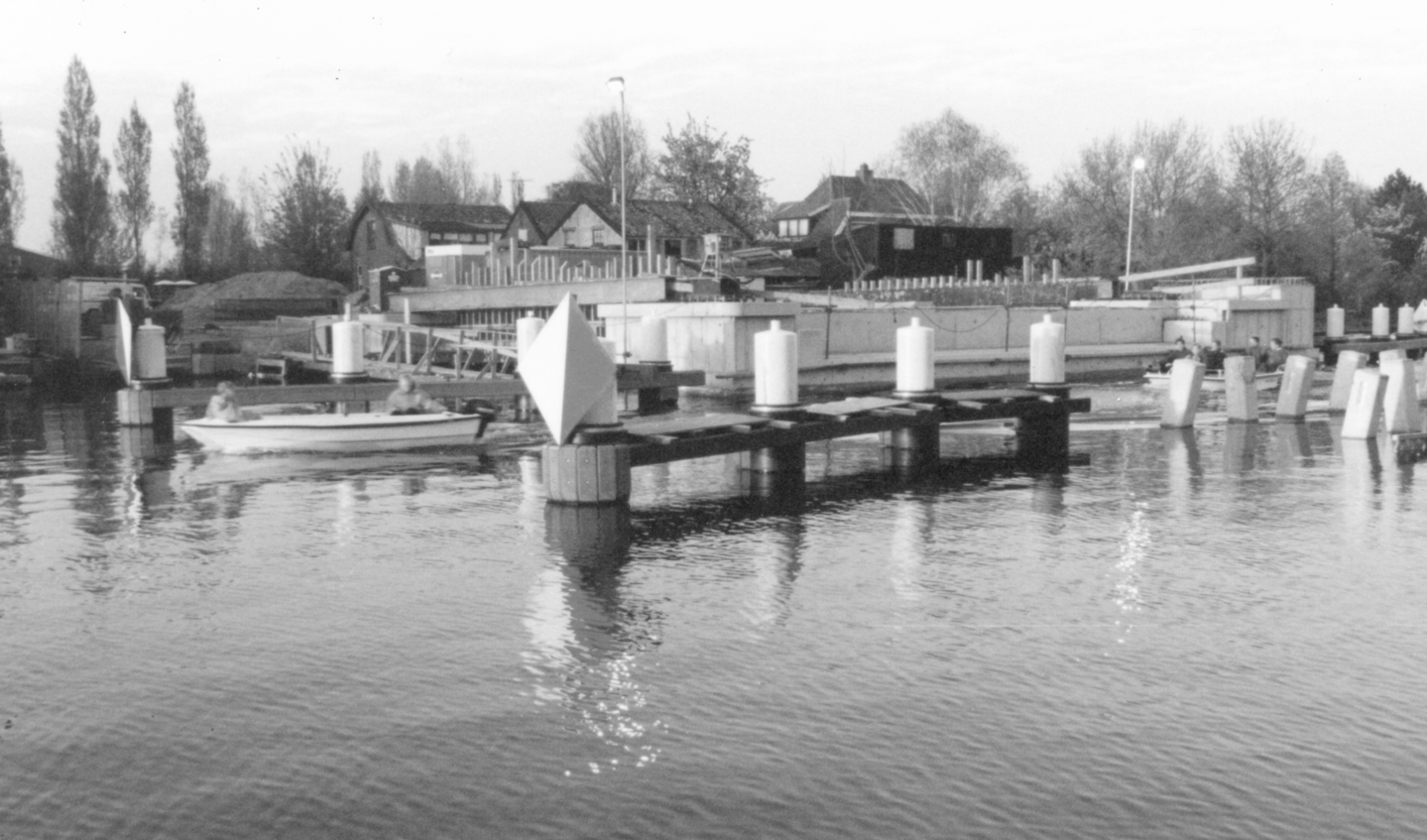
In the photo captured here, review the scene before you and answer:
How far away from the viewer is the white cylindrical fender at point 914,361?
926 inches

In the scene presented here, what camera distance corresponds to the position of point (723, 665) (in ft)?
38.3

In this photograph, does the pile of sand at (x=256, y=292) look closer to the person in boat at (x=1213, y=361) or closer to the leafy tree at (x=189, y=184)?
the leafy tree at (x=189, y=184)

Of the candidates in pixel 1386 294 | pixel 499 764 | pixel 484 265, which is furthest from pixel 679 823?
pixel 1386 294

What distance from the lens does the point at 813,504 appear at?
1997cm

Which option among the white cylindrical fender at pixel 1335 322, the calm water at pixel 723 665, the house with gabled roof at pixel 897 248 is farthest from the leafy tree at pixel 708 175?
the calm water at pixel 723 665

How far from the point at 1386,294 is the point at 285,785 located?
8407cm

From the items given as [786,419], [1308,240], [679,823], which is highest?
[1308,240]

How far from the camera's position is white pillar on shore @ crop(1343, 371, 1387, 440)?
26.4 metres

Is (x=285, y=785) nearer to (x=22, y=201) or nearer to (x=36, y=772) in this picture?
(x=36, y=772)

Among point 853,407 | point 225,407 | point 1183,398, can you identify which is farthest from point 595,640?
point 1183,398

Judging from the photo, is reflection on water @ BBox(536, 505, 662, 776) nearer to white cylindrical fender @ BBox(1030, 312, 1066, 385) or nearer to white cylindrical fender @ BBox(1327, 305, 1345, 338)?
white cylindrical fender @ BBox(1030, 312, 1066, 385)

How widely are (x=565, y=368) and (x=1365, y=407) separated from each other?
Result: 50.0 feet

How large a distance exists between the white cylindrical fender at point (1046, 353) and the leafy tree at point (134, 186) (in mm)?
78117

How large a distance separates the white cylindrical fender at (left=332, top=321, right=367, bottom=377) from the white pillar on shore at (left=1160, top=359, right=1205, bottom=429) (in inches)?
607
